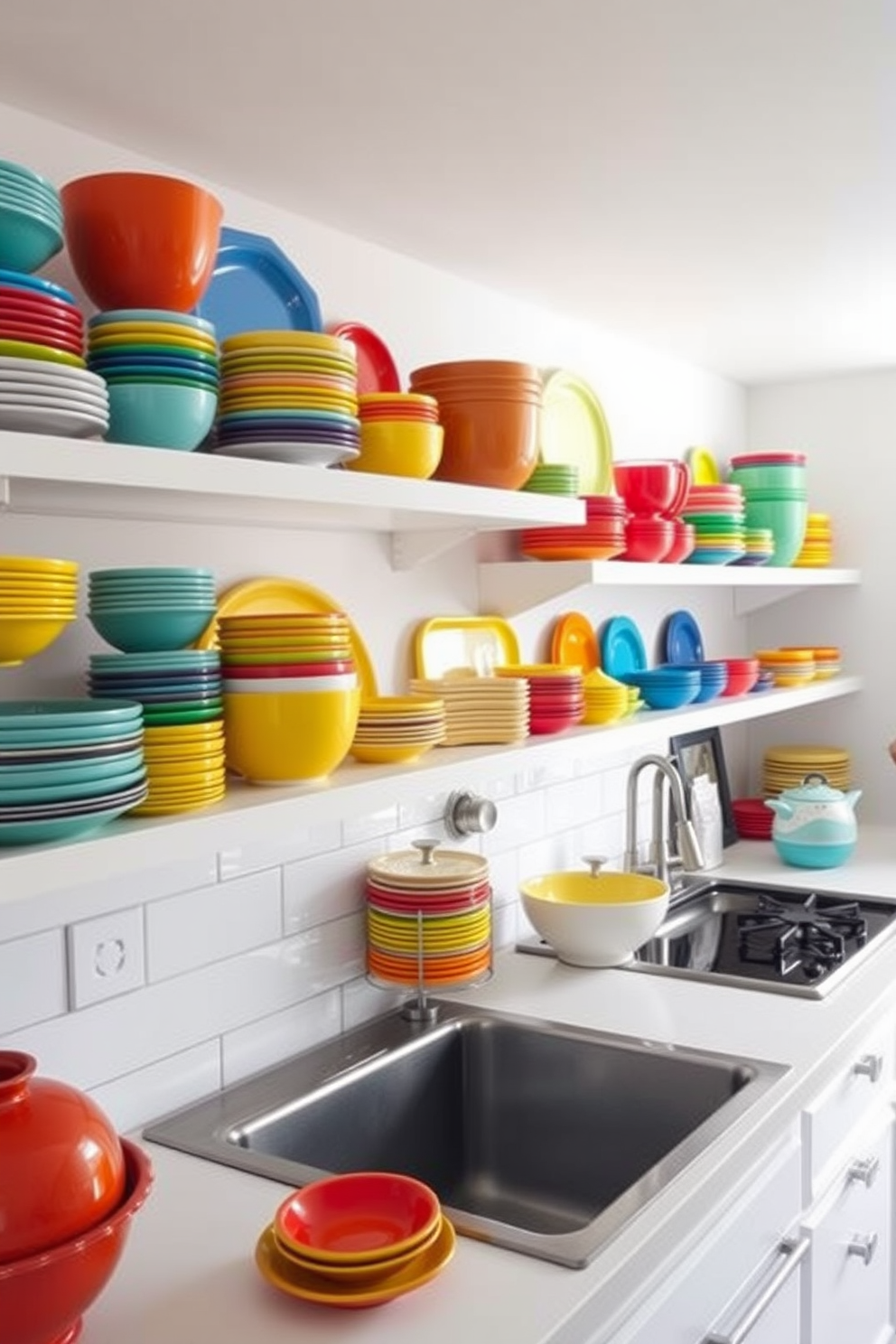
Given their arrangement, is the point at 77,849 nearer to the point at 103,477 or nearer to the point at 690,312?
the point at 103,477

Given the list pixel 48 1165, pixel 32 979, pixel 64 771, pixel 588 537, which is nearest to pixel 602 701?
pixel 588 537

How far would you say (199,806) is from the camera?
52.8 inches

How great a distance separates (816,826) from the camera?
2885 millimetres

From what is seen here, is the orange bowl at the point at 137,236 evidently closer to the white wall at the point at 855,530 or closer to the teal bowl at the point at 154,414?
the teal bowl at the point at 154,414

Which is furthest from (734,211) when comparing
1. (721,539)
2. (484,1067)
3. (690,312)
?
(484,1067)

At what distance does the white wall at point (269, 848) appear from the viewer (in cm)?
149

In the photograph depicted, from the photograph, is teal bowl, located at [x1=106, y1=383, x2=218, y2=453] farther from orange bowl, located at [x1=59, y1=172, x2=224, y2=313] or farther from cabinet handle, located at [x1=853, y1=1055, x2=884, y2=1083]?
cabinet handle, located at [x1=853, y1=1055, x2=884, y2=1083]

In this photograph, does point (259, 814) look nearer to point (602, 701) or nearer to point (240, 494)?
point (240, 494)

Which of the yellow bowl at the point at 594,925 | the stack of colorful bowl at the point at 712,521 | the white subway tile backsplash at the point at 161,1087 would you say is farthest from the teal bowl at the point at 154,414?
the stack of colorful bowl at the point at 712,521

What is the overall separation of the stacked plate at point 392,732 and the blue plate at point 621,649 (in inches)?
39.1

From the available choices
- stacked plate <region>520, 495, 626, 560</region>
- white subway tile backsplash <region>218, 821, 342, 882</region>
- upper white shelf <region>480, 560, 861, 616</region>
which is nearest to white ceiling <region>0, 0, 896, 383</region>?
stacked plate <region>520, 495, 626, 560</region>

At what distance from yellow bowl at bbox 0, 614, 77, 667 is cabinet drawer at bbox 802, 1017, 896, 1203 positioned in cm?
121

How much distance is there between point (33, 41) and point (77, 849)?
33.5 inches

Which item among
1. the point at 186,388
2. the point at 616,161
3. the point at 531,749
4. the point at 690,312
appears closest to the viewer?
the point at 186,388
